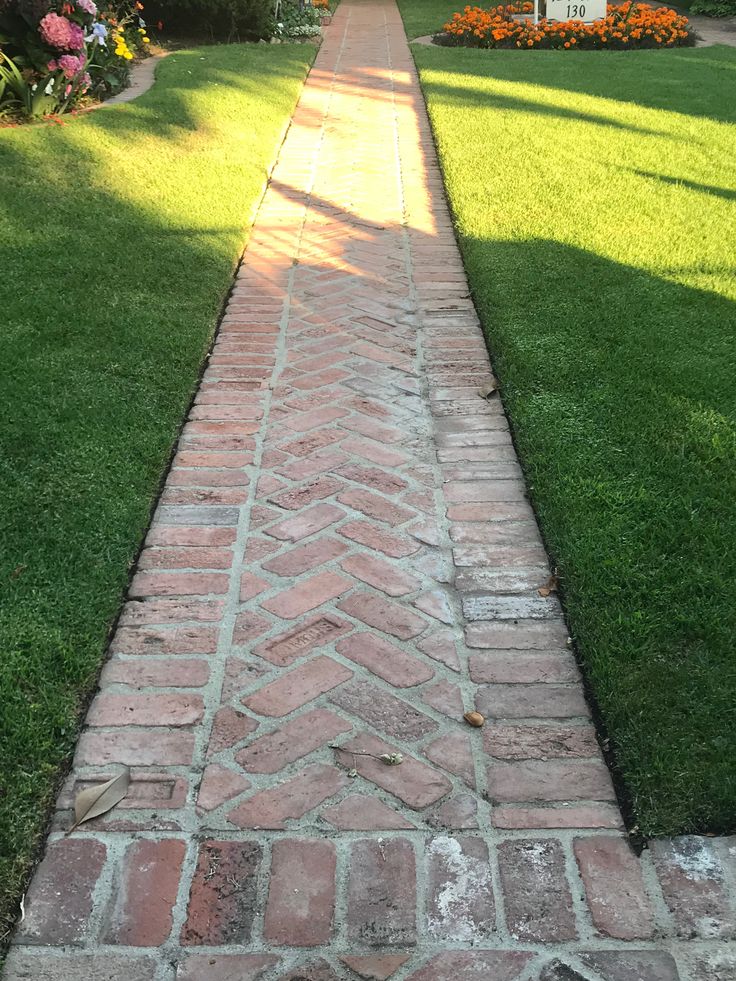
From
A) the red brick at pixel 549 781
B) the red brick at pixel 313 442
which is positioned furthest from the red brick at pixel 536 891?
the red brick at pixel 313 442

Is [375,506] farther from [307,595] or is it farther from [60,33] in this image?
[60,33]

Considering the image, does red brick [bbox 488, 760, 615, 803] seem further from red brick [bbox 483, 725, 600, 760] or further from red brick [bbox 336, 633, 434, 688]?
red brick [bbox 336, 633, 434, 688]

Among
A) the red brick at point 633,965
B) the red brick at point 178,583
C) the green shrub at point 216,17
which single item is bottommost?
the red brick at point 633,965

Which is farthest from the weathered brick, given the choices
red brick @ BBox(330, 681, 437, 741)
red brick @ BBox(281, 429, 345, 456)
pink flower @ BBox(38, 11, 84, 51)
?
pink flower @ BBox(38, 11, 84, 51)

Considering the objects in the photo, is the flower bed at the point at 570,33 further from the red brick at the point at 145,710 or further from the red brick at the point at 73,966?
the red brick at the point at 73,966

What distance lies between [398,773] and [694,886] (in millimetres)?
609

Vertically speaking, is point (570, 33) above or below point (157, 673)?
above

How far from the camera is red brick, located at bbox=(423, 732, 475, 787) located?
1.92 m

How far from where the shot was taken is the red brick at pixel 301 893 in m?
1.60

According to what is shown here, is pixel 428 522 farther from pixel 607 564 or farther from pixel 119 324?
pixel 119 324

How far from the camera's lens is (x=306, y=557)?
2.58 m

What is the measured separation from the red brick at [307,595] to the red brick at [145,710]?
1.20 feet

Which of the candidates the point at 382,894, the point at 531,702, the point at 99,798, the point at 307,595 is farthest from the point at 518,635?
the point at 99,798

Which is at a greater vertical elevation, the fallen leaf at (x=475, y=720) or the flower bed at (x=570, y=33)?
the flower bed at (x=570, y=33)
